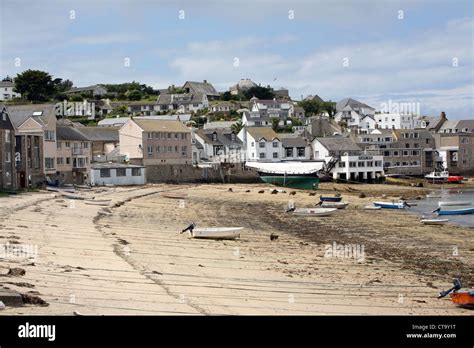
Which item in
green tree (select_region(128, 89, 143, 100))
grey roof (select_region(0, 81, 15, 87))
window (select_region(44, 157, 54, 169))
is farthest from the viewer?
green tree (select_region(128, 89, 143, 100))

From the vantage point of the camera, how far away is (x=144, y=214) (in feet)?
137

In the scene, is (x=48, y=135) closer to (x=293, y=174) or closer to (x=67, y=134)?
(x=67, y=134)

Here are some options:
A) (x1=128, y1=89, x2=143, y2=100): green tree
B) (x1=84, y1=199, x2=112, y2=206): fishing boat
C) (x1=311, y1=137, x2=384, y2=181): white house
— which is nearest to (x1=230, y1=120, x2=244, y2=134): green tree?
(x1=311, y1=137, x2=384, y2=181): white house

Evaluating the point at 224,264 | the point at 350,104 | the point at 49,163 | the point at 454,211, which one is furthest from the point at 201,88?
the point at 224,264

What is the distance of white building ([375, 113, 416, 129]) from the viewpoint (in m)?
149

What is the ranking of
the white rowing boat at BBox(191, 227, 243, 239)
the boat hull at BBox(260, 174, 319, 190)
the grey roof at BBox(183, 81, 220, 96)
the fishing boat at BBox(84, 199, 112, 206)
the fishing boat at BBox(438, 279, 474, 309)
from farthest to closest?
the grey roof at BBox(183, 81, 220, 96), the boat hull at BBox(260, 174, 319, 190), the fishing boat at BBox(84, 199, 112, 206), the white rowing boat at BBox(191, 227, 243, 239), the fishing boat at BBox(438, 279, 474, 309)

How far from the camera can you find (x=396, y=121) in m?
150

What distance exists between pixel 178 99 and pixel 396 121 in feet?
176

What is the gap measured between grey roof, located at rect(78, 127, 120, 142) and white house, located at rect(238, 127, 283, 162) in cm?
2212

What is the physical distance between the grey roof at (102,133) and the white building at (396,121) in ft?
241

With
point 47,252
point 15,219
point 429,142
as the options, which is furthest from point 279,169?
point 47,252

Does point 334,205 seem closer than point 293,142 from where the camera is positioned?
Yes

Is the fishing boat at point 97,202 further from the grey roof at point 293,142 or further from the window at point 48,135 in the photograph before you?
the grey roof at point 293,142

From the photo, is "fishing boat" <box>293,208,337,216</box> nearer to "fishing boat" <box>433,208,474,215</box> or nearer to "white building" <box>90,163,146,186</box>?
"fishing boat" <box>433,208,474,215</box>
